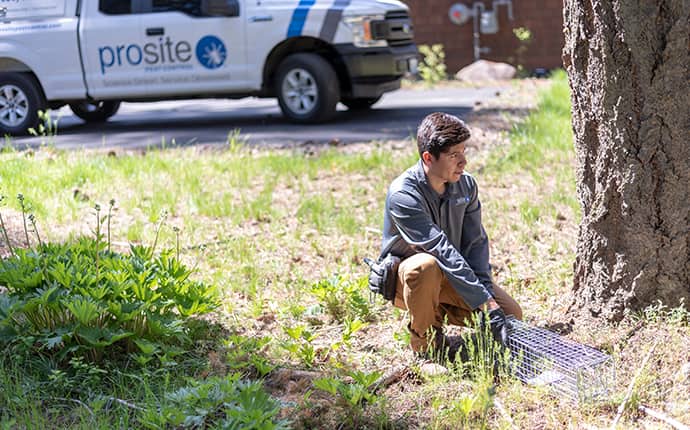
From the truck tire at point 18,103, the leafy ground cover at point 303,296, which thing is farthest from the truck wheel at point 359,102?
the truck tire at point 18,103

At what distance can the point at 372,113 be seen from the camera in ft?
38.9

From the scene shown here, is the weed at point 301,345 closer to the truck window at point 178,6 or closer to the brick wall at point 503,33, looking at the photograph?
the truck window at point 178,6

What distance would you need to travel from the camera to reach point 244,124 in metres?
A: 11.4

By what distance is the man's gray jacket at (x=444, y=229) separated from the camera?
12.4ft

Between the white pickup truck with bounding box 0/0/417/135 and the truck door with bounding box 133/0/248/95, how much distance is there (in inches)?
0.5

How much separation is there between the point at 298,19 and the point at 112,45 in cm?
232

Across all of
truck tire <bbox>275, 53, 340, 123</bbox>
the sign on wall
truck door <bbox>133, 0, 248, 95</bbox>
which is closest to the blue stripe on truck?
truck tire <bbox>275, 53, 340, 123</bbox>

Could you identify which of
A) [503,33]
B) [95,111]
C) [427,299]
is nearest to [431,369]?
[427,299]

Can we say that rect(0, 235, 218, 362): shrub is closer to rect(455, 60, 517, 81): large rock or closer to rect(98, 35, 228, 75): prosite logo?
rect(98, 35, 228, 75): prosite logo

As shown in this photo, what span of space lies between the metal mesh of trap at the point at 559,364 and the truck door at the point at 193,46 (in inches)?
296

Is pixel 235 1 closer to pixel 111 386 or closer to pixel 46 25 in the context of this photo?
pixel 46 25

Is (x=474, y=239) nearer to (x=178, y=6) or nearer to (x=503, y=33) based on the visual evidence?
(x=178, y=6)

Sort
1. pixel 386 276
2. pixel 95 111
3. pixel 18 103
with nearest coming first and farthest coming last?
pixel 386 276 < pixel 18 103 < pixel 95 111

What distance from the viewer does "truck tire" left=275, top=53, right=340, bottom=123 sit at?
1053cm
